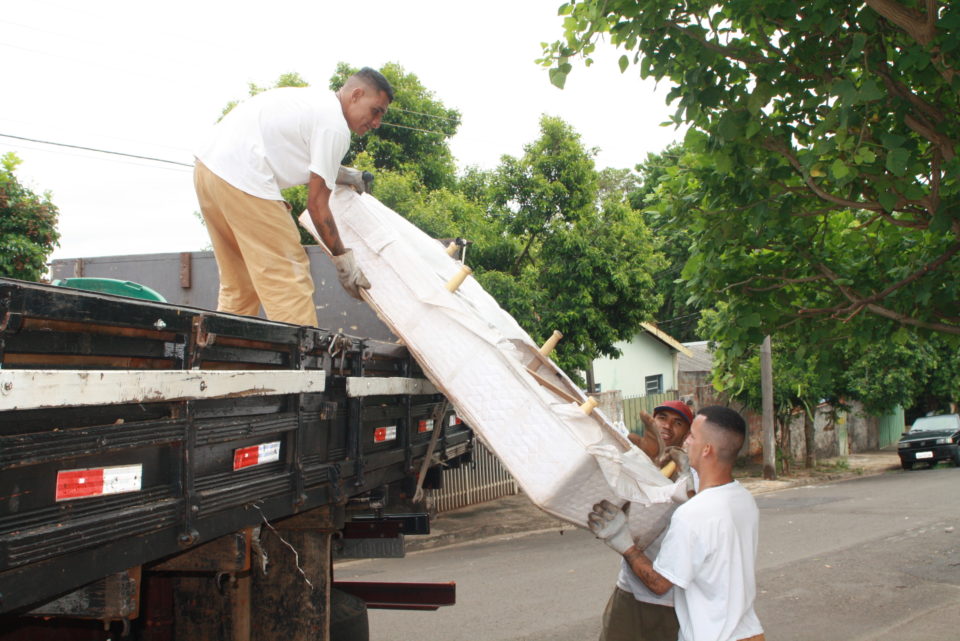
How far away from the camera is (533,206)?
44.4 feet

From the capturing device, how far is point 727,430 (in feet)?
10.7

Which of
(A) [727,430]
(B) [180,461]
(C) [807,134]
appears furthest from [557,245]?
(B) [180,461]

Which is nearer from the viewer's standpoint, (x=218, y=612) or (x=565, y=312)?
(x=218, y=612)

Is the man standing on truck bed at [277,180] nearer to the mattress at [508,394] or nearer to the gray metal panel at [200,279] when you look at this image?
the mattress at [508,394]

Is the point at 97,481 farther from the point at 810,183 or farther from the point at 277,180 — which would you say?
the point at 810,183

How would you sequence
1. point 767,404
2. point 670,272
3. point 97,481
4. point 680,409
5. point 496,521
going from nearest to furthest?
point 97,481, point 680,409, point 496,521, point 767,404, point 670,272

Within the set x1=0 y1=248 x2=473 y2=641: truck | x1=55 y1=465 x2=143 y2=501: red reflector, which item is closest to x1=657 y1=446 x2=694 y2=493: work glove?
x1=0 y1=248 x2=473 y2=641: truck

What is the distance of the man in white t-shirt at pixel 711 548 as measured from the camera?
9.96ft

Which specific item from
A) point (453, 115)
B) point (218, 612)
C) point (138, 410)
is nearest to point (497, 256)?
point (453, 115)

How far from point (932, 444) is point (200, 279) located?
68.8ft

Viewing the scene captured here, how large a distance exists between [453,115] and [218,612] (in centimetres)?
1734

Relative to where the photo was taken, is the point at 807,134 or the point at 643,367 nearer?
the point at 807,134

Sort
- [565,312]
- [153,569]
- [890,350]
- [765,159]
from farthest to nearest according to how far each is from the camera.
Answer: [565,312] → [890,350] → [765,159] → [153,569]

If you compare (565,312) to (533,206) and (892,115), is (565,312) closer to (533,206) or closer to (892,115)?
(533,206)
